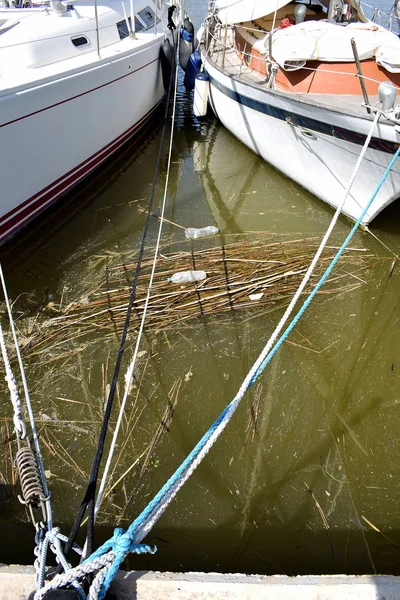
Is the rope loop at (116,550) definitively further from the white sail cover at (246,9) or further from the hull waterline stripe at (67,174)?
the white sail cover at (246,9)

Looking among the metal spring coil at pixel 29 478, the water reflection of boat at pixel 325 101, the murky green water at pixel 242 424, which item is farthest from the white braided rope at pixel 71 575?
the water reflection of boat at pixel 325 101

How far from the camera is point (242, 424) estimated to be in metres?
3.19

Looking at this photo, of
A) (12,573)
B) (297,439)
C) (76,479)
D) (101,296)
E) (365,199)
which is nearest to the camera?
(12,573)

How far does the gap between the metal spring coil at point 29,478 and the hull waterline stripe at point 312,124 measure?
4286mm

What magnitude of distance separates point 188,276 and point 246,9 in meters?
5.37

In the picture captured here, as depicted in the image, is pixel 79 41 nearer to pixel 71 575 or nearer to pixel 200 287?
pixel 200 287

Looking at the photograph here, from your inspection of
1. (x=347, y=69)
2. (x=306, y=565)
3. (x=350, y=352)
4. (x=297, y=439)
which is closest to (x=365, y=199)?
(x=347, y=69)

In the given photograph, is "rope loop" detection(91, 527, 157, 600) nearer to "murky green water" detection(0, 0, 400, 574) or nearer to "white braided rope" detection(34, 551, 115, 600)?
"white braided rope" detection(34, 551, 115, 600)

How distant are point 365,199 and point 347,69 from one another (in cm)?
172

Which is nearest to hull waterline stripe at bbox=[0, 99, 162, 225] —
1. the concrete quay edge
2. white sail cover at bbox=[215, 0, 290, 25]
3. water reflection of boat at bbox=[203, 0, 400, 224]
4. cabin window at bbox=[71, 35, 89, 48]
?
cabin window at bbox=[71, 35, 89, 48]

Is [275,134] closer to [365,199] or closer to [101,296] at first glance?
[365,199]

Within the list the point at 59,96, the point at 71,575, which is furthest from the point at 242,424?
the point at 59,96

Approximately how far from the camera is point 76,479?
9.41ft

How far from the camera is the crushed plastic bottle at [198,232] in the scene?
216 inches
